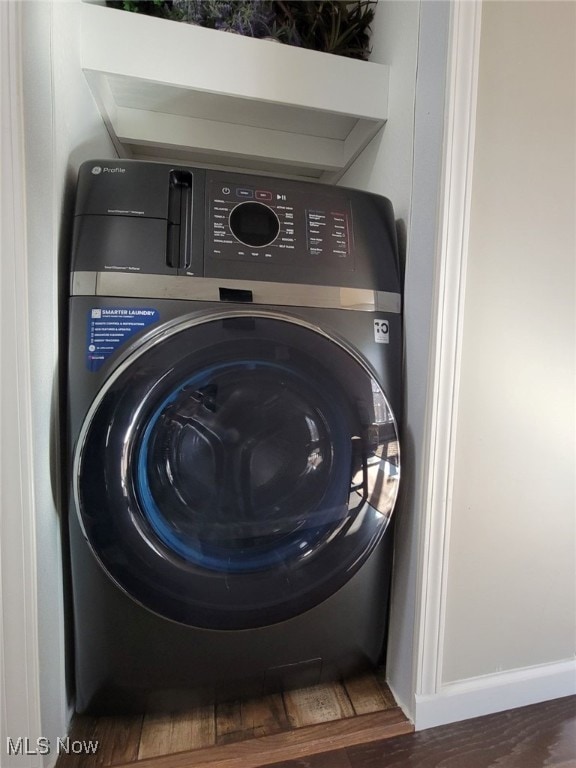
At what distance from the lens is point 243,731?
728 mm

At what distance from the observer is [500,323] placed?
0.74 meters

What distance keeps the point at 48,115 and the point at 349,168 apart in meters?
0.78

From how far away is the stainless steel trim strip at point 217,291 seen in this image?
663 millimetres

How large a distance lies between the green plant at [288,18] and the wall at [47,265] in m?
0.33

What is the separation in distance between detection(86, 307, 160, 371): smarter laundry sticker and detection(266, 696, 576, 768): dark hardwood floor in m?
0.77

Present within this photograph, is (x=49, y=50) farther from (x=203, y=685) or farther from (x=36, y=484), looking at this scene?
(x=203, y=685)

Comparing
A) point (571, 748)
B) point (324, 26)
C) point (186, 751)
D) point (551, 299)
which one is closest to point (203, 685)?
point (186, 751)

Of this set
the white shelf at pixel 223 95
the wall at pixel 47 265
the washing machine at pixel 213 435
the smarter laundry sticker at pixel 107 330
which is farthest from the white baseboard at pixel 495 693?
the white shelf at pixel 223 95

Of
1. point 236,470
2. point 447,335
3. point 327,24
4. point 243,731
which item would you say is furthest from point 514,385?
point 327,24

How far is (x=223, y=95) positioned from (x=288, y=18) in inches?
14.9

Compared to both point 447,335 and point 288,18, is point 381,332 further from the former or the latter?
point 288,18

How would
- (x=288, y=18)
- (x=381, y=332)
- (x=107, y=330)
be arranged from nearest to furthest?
(x=107, y=330) → (x=381, y=332) → (x=288, y=18)

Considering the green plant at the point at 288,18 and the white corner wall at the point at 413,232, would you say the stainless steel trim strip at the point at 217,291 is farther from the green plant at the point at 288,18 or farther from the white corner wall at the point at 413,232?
the green plant at the point at 288,18

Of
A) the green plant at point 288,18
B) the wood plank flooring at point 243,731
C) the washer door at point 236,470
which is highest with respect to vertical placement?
the green plant at point 288,18
